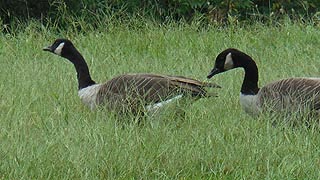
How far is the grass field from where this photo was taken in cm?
548

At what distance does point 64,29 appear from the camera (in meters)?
12.4

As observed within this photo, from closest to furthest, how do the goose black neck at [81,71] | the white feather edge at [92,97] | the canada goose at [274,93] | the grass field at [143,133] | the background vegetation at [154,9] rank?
the grass field at [143,133], the canada goose at [274,93], the white feather edge at [92,97], the goose black neck at [81,71], the background vegetation at [154,9]

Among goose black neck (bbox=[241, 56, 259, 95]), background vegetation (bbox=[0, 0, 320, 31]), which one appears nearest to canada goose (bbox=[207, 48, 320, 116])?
goose black neck (bbox=[241, 56, 259, 95])

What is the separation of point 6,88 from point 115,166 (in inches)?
106

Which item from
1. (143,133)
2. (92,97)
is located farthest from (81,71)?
(143,133)

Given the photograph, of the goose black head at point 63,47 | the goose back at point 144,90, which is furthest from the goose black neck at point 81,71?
the goose back at point 144,90

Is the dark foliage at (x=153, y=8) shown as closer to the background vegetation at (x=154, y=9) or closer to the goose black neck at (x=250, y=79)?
the background vegetation at (x=154, y=9)

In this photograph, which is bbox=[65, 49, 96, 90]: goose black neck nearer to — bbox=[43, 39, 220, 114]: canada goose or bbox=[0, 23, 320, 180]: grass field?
bbox=[0, 23, 320, 180]: grass field

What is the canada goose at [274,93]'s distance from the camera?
21.2 feet

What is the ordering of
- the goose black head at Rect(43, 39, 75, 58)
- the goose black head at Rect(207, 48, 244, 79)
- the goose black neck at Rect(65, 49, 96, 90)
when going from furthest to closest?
the goose black head at Rect(43, 39, 75, 58) → the goose black neck at Rect(65, 49, 96, 90) → the goose black head at Rect(207, 48, 244, 79)

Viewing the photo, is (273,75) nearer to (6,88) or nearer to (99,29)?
(6,88)

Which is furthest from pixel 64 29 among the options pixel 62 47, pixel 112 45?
pixel 62 47

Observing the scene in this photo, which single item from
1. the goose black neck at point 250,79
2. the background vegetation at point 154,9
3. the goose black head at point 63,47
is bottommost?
the background vegetation at point 154,9

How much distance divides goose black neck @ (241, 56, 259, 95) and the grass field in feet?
0.63
